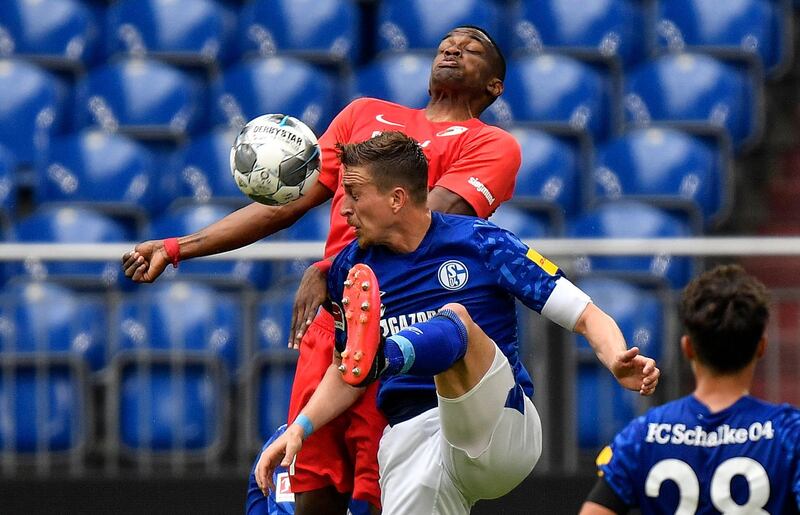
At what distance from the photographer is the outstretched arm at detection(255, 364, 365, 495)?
424 centimetres

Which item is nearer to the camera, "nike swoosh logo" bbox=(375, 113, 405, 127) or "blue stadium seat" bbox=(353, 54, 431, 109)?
"nike swoosh logo" bbox=(375, 113, 405, 127)

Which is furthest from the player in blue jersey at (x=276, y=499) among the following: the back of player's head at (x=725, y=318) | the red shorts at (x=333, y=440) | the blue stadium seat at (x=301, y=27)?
the blue stadium seat at (x=301, y=27)

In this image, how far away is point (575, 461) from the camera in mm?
6930

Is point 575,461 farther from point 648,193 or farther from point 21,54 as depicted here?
point 21,54

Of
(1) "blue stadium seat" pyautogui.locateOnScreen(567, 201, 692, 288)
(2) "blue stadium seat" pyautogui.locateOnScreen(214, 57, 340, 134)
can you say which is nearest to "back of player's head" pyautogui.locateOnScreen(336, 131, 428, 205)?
(1) "blue stadium seat" pyautogui.locateOnScreen(567, 201, 692, 288)

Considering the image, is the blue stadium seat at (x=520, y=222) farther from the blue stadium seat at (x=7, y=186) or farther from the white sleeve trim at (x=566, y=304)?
the white sleeve trim at (x=566, y=304)

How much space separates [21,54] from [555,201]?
364 cm

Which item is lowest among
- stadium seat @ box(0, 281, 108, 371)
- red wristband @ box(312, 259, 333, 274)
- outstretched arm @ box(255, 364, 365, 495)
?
stadium seat @ box(0, 281, 108, 371)

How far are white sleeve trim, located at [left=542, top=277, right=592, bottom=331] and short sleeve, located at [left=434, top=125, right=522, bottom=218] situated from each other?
57cm

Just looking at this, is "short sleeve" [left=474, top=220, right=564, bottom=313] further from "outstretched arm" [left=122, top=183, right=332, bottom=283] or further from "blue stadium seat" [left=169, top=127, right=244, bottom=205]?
"blue stadium seat" [left=169, top=127, right=244, bottom=205]

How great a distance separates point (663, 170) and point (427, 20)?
1.87 m

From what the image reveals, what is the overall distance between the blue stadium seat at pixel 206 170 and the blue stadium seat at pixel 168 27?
0.90 m

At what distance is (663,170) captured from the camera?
8.46 m

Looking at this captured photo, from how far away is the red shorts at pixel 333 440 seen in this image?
481 centimetres
